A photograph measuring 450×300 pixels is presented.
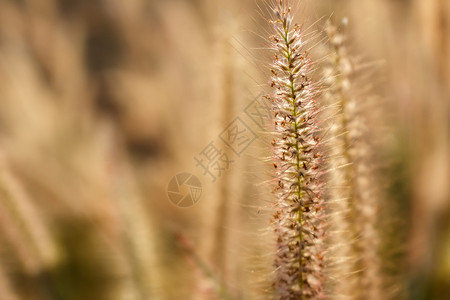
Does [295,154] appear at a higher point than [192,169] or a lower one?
higher

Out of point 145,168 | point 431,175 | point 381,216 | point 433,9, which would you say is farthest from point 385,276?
point 145,168

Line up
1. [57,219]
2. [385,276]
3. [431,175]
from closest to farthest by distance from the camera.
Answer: [385,276], [431,175], [57,219]

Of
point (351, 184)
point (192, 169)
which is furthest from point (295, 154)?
point (192, 169)

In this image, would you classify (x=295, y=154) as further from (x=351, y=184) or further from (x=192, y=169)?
(x=192, y=169)

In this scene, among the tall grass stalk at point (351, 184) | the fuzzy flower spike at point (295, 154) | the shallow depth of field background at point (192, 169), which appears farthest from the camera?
the shallow depth of field background at point (192, 169)

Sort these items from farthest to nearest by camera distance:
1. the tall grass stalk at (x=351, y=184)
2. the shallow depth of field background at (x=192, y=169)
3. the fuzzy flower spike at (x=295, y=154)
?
1. the shallow depth of field background at (x=192, y=169)
2. the tall grass stalk at (x=351, y=184)
3. the fuzzy flower spike at (x=295, y=154)

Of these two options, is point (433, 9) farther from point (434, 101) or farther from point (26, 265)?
point (26, 265)

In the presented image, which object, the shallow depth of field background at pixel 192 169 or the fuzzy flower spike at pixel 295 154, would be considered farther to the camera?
the shallow depth of field background at pixel 192 169
